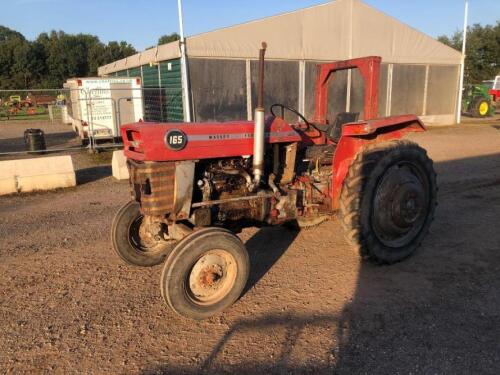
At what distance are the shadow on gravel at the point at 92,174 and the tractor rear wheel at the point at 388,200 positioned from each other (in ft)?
19.6

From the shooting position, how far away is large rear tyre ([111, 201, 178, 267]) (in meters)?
4.04

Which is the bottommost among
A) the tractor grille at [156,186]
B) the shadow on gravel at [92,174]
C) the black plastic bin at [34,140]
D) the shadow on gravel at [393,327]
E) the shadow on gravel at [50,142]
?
the shadow on gravel at [393,327]

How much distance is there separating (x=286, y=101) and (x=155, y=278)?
10.4 m

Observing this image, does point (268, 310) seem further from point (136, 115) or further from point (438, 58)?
point (438, 58)

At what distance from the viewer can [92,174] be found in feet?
29.5

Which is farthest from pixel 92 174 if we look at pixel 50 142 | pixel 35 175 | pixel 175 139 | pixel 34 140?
pixel 50 142

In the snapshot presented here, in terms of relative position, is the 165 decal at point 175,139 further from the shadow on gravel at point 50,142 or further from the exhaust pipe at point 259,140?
the shadow on gravel at point 50,142

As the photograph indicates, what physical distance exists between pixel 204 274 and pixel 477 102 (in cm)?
2245

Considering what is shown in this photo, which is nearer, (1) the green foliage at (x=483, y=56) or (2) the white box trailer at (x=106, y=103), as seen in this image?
(2) the white box trailer at (x=106, y=103)

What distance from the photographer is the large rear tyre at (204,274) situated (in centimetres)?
307

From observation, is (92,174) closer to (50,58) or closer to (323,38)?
(323,38)

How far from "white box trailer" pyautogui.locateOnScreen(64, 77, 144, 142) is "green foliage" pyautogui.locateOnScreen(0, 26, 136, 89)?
36613mm

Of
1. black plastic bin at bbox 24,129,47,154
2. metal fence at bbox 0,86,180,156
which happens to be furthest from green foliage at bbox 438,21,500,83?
black plastic bin at bbox 24,129,47,154

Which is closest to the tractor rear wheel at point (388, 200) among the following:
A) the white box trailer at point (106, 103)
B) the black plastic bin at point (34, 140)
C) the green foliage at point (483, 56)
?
the white box trailer at point (106, 103)
